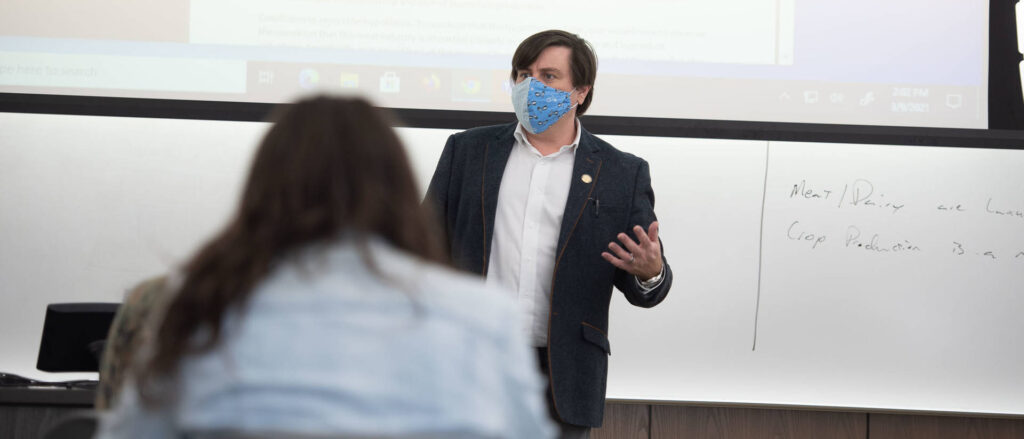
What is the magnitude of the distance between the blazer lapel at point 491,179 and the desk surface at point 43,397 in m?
0.81

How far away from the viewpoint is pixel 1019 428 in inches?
119

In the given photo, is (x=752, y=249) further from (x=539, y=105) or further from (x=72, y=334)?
(x=72, y=334)

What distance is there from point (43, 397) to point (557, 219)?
106cm

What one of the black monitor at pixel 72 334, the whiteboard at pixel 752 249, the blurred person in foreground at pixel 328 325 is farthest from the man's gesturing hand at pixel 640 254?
the whiteboard at pixel 752 249

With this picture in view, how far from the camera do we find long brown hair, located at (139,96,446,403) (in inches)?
32.5

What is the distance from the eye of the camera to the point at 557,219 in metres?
1.96

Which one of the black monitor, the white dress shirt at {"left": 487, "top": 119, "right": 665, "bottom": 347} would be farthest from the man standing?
the black monitor

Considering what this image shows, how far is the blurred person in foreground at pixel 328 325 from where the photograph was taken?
31.5 inches

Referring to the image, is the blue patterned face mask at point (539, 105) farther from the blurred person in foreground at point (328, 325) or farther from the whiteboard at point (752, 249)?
the blurred person in foreground at point (328, 325)

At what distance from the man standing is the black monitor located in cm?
71

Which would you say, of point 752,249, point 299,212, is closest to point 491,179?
point 299,212

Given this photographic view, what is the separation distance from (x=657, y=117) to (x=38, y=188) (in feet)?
6.40

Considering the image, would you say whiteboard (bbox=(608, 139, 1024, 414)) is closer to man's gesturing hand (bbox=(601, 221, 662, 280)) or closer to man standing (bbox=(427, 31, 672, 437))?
man standing (bbox=(427, 31, 672, 437))

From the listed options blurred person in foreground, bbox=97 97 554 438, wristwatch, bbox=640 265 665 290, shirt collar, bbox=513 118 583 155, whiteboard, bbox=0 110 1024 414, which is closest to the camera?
blurred person in foreground, bbox=97 97 554 438
